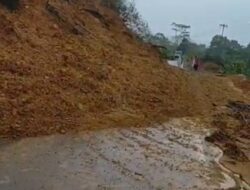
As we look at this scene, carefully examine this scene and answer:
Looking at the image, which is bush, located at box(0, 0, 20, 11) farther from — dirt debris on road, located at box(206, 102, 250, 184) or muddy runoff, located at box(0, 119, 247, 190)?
dirt debris on road, located at box(206, 102, 250, 184)

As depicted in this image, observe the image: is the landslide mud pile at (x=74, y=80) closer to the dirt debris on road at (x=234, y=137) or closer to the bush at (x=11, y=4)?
the bush at (x=11, y=4)

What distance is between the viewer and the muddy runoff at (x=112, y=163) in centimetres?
682

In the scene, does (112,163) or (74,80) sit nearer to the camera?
(112,163)

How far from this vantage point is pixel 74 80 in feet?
38.0

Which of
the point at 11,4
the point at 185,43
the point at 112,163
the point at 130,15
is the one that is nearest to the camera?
the point at 112,163

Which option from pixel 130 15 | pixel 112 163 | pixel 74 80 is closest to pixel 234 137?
pixel 74 80

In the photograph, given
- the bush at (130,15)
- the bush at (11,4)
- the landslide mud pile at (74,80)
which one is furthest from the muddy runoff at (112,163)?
the bush at (130,15)

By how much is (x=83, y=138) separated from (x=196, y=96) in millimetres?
6956

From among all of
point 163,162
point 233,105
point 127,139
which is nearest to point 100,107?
point 127,139

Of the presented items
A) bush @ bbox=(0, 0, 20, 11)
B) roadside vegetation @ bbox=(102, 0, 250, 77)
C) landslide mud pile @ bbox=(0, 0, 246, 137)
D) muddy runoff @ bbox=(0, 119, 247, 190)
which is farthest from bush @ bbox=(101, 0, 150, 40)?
muddy runoff @ bbox=(0, 119, 247, 190)

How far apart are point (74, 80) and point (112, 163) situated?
13.2ft

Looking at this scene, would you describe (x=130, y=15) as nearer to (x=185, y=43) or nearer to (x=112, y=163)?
(x=112, y=163)

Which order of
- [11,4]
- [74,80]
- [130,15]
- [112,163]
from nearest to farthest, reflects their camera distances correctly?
[112,163] < [74,80] < [11,4] < [130,15]

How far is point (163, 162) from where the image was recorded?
8383 millimetres
